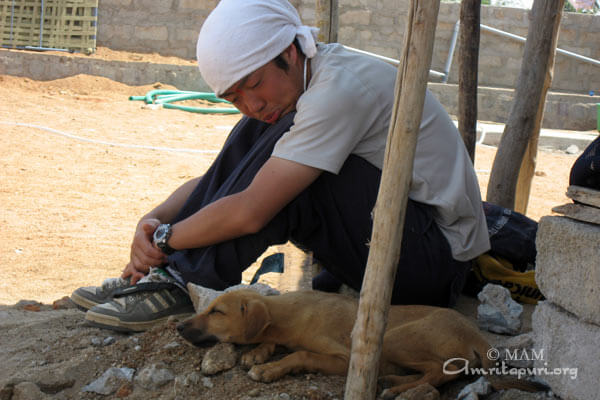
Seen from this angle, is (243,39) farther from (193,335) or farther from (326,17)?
(326,17)

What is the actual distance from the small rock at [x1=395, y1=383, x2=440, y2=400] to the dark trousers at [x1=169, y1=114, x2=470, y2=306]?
56 cm

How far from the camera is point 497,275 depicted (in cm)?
285

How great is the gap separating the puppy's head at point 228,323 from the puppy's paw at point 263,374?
0.46 ft

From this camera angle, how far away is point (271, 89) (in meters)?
2.37

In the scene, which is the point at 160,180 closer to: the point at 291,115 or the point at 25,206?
the point at 25,206

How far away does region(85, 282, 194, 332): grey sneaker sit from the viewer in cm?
247

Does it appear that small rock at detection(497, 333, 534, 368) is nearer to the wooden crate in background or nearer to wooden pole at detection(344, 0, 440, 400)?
wooden pole at detection(344, 0, 440, 400)

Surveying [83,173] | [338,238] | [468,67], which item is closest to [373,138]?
[338,238]

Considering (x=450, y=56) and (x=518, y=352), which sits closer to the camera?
(x=518, y=352)

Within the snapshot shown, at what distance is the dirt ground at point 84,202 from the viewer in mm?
2207

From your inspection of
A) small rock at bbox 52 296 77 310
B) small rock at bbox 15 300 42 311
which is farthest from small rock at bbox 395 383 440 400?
small rock at bbox 15 300 42 311

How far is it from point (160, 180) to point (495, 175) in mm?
3412

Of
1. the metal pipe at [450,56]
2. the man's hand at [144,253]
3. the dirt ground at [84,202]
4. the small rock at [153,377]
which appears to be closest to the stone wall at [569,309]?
the dirt ground at [84,202]

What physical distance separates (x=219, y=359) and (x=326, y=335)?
370mm
